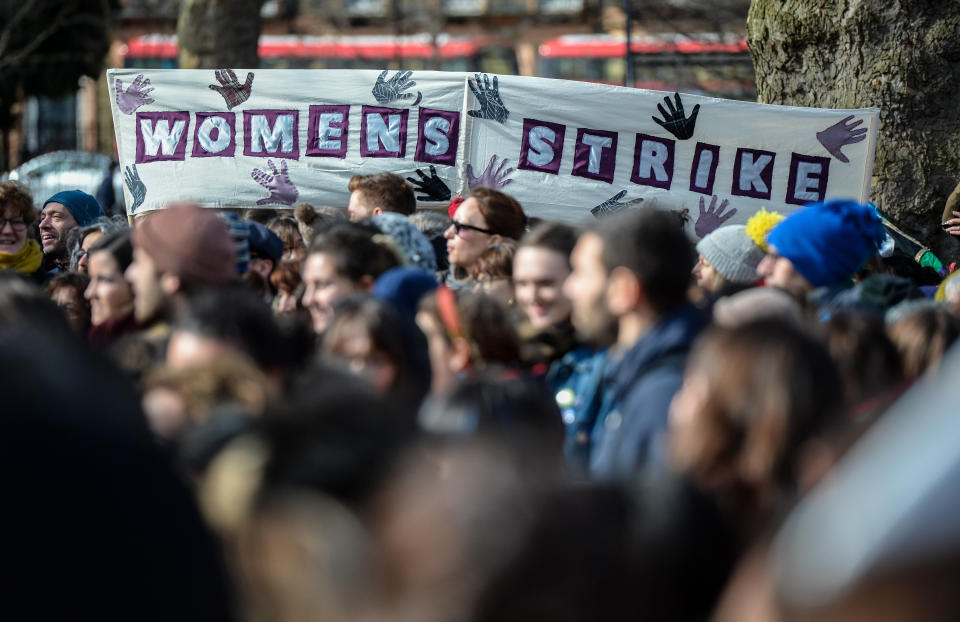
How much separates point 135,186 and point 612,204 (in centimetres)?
263

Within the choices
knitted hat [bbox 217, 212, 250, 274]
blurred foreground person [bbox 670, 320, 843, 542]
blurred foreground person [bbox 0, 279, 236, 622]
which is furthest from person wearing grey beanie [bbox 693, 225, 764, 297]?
blurred foreground person [bbox 0, 279, 236, 622]

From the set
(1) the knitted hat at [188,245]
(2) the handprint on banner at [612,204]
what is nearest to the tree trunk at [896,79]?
(2) the handprint on banner at [612,204]

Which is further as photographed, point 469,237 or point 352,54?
point 352,54

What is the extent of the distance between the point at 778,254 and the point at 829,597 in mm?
3314

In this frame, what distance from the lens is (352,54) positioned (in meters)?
32.4

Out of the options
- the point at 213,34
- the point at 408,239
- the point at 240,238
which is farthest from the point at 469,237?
the point at 213,34

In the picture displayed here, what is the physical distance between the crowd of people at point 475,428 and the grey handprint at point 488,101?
5.77 ft

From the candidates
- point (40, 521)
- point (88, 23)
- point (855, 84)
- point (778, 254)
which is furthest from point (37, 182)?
point (40, 521)

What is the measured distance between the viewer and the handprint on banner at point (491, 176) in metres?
6.90

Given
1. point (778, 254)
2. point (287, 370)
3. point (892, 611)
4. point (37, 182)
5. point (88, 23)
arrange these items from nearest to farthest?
point (892, 611) < point (287, 370) < point (778, 254) < point (37, 182) < point (88, 23)

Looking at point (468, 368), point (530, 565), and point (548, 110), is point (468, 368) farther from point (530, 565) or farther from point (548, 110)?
point (548, 110)

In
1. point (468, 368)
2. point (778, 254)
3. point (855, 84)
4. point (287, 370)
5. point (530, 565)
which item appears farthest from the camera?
point (855, 84)

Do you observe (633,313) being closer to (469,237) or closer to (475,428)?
(475,428)

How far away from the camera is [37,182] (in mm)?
20266
